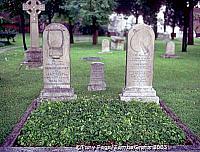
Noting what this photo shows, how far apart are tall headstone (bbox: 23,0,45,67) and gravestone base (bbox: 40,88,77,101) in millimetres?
6104

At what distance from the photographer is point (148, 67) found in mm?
8539

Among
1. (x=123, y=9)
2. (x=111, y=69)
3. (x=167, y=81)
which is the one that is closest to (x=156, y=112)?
(x=167, y=81)

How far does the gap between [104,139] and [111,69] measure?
30.5ft

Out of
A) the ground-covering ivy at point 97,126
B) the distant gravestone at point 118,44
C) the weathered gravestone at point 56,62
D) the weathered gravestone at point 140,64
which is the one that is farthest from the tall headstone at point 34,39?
the distant gravestone at point 118,44

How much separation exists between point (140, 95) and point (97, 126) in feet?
9.35

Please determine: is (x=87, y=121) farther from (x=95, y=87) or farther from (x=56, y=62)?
(x=95, y=87)

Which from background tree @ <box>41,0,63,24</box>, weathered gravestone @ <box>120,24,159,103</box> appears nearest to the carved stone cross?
weathered gravestone @ <box>120,24,159,103</box>

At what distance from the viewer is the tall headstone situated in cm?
1457

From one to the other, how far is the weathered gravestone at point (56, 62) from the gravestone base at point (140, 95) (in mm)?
1361

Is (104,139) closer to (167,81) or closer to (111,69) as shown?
(167,81)

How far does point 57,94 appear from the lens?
852cm

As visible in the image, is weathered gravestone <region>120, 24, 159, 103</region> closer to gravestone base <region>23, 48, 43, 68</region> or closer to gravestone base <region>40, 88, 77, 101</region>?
gravestone base <region>40, 88, 77, 101</region>

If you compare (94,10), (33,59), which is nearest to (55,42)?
(33,59)

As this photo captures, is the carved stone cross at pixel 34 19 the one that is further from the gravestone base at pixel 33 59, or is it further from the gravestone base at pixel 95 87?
the gravestone base at pixel 95 87
